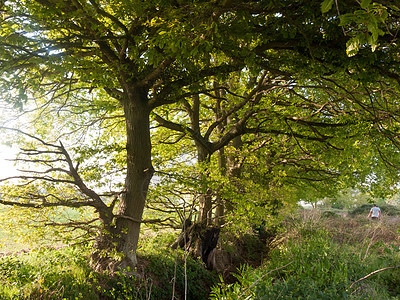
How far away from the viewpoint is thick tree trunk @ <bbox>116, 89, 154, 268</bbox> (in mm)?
6910

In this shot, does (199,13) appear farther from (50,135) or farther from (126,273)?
(50,135)

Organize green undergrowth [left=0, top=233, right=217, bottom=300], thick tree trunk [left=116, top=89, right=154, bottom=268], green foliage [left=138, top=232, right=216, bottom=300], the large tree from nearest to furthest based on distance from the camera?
the large tree → green undergrowth [left=0, top=233, right=217, bottom=300] → thick tree trunk [left=116, top=89, right=154, bottom=268] → green foliage [left=138, top=232, right=216, bottom=300]

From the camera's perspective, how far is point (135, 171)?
7.01 m

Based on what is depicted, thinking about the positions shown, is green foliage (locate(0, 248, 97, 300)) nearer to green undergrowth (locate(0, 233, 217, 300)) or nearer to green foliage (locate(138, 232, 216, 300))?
green undergrowth (locate(0, 233, 217, 300))

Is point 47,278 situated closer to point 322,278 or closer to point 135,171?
point 135,171

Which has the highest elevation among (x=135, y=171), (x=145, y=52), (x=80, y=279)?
(x=145, y=52)

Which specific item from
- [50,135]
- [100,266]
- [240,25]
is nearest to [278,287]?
[100,266]

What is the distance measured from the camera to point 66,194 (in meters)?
6.43

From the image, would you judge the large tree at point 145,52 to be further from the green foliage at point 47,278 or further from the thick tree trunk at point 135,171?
the green foliage at point 47,278

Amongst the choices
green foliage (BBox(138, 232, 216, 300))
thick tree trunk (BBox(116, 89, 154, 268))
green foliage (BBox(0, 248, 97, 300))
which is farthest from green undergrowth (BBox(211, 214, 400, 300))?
green foliage (BBox(0, 248, 97, 300))

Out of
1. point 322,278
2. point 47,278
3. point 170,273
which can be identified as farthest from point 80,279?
point 322,278

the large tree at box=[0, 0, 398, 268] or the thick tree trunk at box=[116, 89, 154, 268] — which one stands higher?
the large tree at box=[0, 0, 398, 268]

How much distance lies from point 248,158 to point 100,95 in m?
5.79

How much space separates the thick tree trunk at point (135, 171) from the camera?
22.7 feet
